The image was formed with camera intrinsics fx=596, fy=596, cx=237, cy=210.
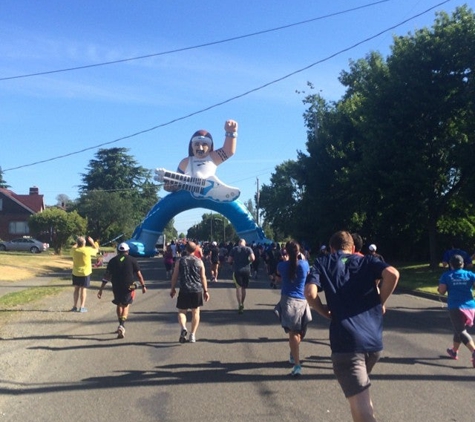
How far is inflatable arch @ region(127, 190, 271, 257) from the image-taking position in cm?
3347

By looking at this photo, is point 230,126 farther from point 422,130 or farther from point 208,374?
point 208,374

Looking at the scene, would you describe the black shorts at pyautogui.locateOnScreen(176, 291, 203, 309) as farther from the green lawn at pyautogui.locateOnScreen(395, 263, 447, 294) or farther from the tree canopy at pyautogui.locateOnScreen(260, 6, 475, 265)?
the tree canopy at pyautogui.locateOnScreen(260, 6, 475, 265)

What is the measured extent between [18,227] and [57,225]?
71.7 ft

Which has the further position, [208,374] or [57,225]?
[57,225]

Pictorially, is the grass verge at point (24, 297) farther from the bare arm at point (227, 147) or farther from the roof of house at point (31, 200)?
the roof of house at point (31, 200)

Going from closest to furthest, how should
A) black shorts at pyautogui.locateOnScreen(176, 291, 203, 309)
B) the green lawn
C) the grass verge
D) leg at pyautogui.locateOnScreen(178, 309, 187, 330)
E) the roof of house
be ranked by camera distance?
leg at pyautogui.locateOnScreen(178, 309, 187, 330)
black shorts at pyautogui.locateOnScreen(176, 291, 203, 309)
the grass verge
the green lawn
the roof of house

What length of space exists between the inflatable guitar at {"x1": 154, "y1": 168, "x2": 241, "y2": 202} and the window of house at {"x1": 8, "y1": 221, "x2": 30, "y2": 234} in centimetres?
3703

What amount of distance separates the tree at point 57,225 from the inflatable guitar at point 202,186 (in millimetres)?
15161

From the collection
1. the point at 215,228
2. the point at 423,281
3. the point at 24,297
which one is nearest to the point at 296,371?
the point at 24,297

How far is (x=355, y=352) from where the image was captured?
427cm

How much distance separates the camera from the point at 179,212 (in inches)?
1382

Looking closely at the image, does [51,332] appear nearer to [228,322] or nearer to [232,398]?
[228,322]

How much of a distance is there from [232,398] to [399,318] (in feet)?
23.3

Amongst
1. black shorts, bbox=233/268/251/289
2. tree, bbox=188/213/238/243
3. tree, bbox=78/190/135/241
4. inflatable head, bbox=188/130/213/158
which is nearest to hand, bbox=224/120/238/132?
inflatable head, bbox=188/130/213/158
